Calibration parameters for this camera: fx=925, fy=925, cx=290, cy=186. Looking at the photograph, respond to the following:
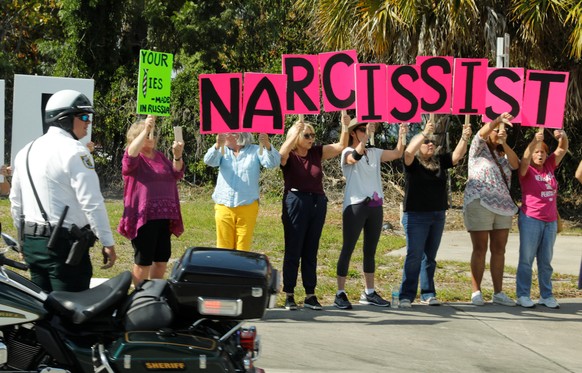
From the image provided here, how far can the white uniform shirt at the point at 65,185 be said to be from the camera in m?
5.32

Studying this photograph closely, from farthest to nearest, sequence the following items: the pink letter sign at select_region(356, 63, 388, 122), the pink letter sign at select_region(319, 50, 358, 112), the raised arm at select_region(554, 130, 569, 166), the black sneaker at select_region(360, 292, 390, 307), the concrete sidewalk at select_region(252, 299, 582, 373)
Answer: the raised arm at select_region(554, 130, 569, 166) → the black sneaker at select_region(360, 292, 390, 307) → the pink letter sign at select_region(319, 50, 358, 112) → the pink letter sign at select_region(356, 63, 388, 122) → the concrete sidewalk at select_region(252, 299, 582, 373)

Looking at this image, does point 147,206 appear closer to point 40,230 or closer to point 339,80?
point 40,230

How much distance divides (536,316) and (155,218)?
12.3 ft

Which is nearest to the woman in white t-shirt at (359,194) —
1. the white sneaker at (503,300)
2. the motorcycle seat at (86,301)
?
the white sneaker at (503,300)

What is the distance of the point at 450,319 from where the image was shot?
8.47 metres

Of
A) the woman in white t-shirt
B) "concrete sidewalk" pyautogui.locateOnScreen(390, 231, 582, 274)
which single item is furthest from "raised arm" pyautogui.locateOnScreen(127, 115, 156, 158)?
"concrete sidewalk" pyautogui.locateOnScreen(390, 231, 582, 274)

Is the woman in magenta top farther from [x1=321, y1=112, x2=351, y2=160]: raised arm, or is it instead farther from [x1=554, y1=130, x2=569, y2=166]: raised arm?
[x1=554, y1=130, x2=569, y2=166]: raised arm

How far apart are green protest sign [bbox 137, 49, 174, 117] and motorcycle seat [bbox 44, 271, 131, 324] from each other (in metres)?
3.23

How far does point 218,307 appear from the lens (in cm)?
486

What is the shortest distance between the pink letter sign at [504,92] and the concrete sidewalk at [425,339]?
1.93 metres

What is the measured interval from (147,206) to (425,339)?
8.34 ft

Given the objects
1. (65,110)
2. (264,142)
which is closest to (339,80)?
(264,142)

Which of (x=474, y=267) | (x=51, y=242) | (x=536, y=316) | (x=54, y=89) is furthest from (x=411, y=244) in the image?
(x=51, y=242)

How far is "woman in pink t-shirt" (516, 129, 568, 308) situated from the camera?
9.05 meters
